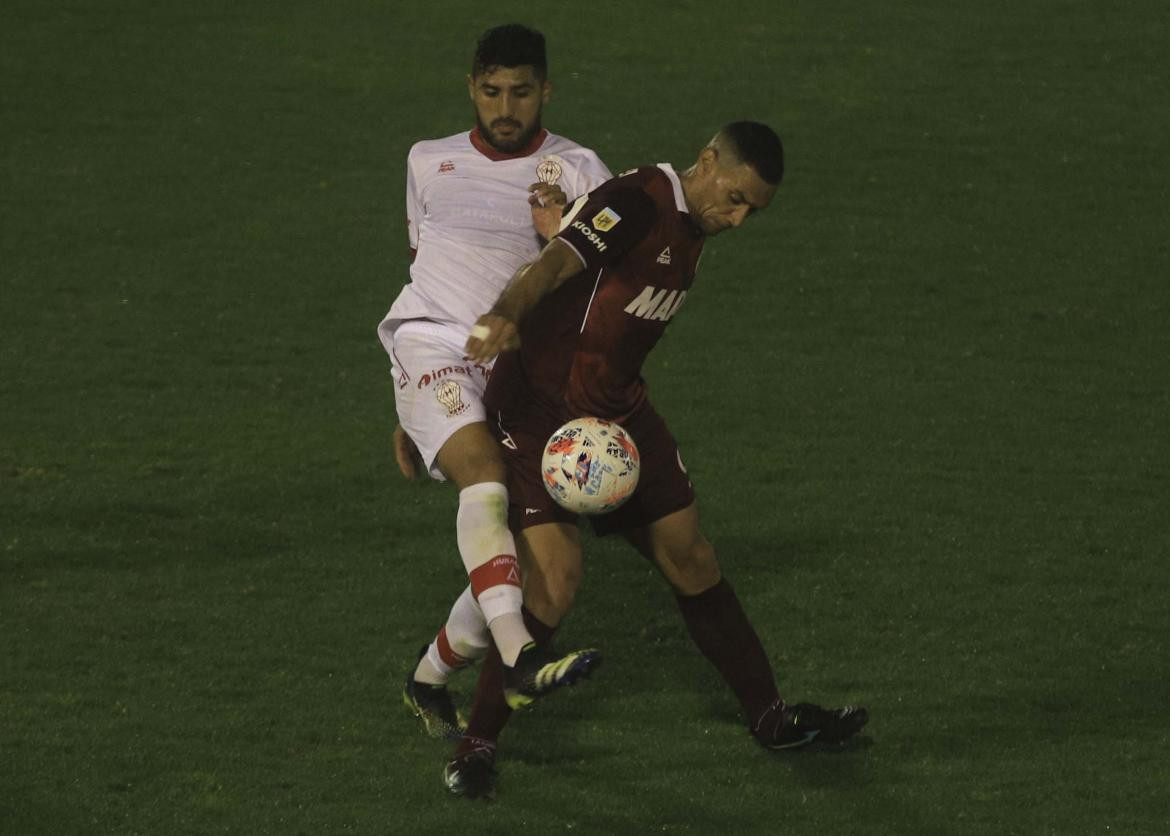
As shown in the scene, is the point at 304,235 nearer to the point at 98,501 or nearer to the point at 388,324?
the point at 98,501

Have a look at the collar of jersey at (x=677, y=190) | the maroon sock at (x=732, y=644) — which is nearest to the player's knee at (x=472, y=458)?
the maroon sock at (x=732, y=644)

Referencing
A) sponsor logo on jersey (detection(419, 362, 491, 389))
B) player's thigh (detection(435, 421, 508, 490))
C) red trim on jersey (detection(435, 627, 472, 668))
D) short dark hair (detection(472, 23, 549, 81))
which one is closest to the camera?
player's thigh (detection(435, 421, 508, 490))

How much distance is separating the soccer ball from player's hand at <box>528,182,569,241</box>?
75 cm

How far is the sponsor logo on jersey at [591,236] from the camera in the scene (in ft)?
20.7

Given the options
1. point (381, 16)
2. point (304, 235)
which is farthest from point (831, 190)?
point (381, 16)

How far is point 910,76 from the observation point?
18.5 metres

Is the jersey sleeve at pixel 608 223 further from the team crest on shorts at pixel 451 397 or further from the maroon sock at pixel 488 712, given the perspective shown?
the maroon sock at pixel 488 712

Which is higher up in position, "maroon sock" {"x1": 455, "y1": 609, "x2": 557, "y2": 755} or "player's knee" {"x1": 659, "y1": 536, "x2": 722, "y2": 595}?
"player's knee" {"x1": 659, "y1": 536, "x2": 722, "y2": 595}

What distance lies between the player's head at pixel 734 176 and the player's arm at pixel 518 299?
22.1 inches

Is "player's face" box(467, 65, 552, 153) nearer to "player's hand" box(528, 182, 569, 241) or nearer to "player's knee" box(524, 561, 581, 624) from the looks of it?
"player's hand" box(528, 182, 569, 241)

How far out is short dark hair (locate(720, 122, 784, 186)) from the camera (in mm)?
6508

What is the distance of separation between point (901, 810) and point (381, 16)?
14.8m

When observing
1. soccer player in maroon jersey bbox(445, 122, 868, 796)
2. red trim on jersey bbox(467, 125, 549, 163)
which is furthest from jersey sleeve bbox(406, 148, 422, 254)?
soccer player in maroon jersey bbox(445, 122, 868, 796)

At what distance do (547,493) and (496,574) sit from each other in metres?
0.39
